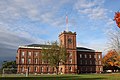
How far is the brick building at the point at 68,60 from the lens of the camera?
304 ft

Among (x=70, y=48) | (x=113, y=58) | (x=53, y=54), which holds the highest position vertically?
(x=70, y=48)

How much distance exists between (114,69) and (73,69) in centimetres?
2584

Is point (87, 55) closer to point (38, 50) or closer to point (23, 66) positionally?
point (38, 50)

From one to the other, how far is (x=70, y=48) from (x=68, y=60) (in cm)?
543

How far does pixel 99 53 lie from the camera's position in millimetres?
109312

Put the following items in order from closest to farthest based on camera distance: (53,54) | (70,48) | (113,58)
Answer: (113,58)
(53,54)
(70,48)

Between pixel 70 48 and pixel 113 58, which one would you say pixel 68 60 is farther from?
pixel 113 58

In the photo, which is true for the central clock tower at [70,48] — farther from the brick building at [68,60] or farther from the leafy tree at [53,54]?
the leafy tree at [53,54]

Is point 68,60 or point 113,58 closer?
point 113,58

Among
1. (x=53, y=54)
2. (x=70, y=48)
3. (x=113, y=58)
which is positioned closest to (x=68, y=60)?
(x=70, y=48)

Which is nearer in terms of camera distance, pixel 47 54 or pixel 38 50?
pixel 47 54

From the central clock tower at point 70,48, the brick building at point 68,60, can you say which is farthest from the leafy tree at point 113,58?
the central clock tower at point 70,48

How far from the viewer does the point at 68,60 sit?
97.1m

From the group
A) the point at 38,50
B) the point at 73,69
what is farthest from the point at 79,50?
the point at 38,50
